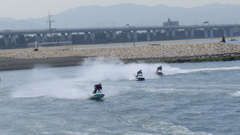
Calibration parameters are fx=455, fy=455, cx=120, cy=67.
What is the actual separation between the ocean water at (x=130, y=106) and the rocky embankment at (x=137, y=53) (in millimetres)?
23798

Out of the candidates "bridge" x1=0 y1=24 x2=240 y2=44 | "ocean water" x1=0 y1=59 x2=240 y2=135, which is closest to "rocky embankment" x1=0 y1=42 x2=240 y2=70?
"ocean water" x1=0 y1=59 x2=240 y2=135

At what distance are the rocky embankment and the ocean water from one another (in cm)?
2380

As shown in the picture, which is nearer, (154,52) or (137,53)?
(154,52)

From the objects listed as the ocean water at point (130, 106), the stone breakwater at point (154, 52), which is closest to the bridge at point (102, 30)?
the stone breakwater at point (154, 52)

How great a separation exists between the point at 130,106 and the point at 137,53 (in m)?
48.8

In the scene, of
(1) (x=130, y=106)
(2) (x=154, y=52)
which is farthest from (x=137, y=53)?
(1) (x=130, y=106)

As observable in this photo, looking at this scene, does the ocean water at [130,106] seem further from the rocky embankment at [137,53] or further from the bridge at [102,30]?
the bridge at [102,30]

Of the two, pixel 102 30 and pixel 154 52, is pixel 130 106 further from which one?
pixel 102 30

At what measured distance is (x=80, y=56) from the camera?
80.9m

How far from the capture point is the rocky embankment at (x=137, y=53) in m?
72.5

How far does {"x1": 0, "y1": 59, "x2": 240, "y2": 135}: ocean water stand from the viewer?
2400cm

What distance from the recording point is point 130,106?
30234mm

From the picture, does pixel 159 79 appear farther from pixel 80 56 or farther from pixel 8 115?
pixel 80 56

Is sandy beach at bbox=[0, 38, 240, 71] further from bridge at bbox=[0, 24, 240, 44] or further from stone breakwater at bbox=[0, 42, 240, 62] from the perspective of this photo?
bridge at bbox=[0, 24, 240, 44]
